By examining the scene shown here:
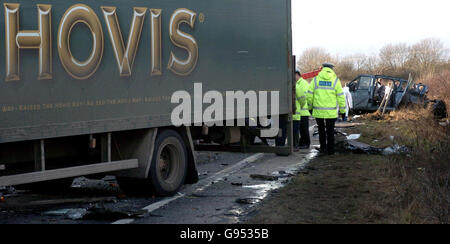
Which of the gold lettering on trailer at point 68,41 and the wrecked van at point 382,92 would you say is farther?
the wrecked van at point 382,92

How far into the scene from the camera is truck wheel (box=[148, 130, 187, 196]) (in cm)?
843

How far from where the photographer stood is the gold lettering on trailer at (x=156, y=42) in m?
8.17

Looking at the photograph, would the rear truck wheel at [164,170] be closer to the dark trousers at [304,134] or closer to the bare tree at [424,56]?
the dark trousers at [304,134]

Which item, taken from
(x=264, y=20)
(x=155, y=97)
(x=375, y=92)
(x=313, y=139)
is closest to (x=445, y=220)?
(x=155, y=97)

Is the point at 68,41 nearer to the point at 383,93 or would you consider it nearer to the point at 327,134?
the point at 327,134

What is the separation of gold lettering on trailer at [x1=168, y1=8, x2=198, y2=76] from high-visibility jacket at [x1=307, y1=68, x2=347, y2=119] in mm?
5011

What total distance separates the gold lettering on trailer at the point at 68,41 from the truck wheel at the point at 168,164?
1.64 metres

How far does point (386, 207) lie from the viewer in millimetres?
7117

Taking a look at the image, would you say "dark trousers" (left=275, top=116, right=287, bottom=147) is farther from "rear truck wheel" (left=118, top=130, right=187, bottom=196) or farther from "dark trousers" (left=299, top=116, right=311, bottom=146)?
"rear truck wheel" (left=118, top=130, right=187, bottom=196)

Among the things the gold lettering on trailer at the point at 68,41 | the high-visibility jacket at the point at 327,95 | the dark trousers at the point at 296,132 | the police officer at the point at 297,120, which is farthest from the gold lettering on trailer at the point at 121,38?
the dark trousers at the point at 296,132

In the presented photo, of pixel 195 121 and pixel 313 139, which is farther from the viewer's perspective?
pixel 313 139

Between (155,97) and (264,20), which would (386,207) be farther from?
(264,20)

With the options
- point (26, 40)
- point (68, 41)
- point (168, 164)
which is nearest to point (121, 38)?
point (68, 41)
